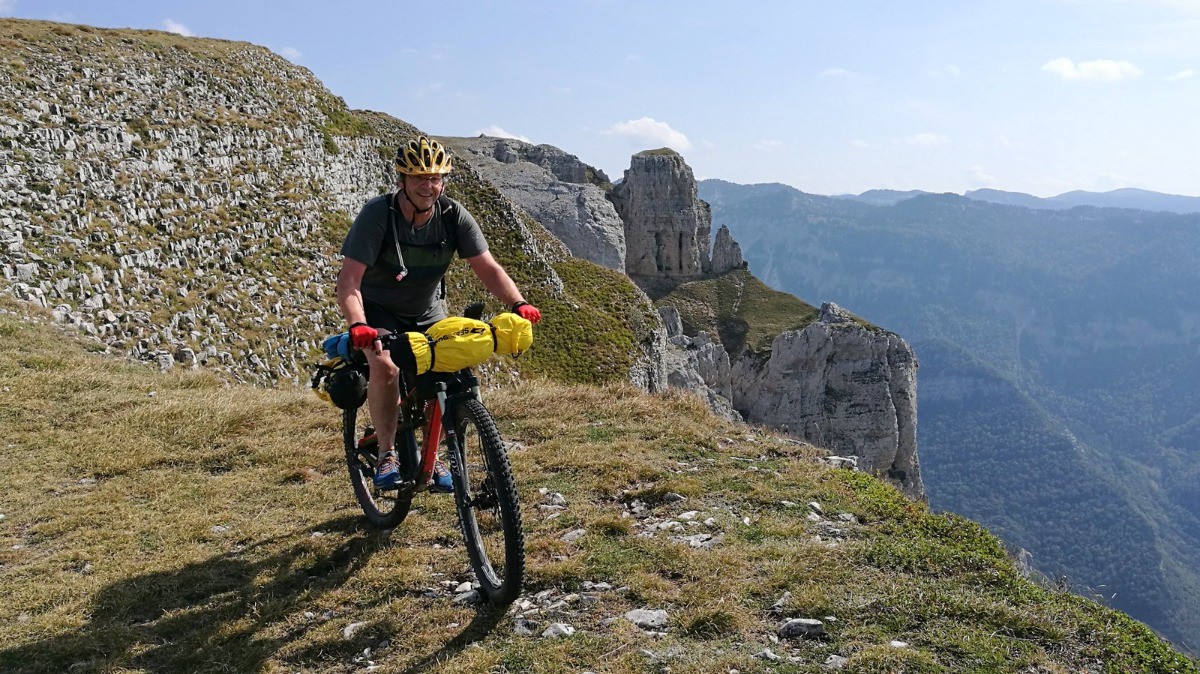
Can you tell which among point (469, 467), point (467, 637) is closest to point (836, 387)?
point (469, 467)

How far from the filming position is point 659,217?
15775 centimetres

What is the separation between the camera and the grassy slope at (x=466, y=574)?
5.88 meters

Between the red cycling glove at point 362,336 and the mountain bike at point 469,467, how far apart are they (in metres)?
0.22

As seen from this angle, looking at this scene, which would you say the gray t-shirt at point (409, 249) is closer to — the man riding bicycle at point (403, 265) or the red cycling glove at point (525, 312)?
the man riding bicycle at point (403, 265)

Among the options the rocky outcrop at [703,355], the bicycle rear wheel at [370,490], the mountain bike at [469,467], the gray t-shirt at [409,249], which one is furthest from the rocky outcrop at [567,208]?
the mountain bike at [469,467]

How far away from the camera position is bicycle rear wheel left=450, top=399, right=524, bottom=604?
6203 mm

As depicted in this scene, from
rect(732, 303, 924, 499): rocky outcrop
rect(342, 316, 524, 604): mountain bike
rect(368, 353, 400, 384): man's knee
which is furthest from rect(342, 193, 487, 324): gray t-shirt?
rect(732, 303, 924, 499): rocky outcrop

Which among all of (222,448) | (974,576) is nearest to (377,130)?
(222,448)

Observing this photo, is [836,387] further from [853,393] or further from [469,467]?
[469,467]

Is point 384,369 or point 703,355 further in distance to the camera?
point 703,355

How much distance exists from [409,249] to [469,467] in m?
2.37

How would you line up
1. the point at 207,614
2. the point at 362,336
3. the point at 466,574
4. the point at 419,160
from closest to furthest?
1. the point at 362,336
2. the point at 207,614
3. the point at 419,160
4. the point at 466,574

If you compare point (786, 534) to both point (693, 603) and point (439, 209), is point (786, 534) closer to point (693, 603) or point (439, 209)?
point (693, 603)

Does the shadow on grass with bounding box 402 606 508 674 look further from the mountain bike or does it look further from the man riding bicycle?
the man riding bicycle
